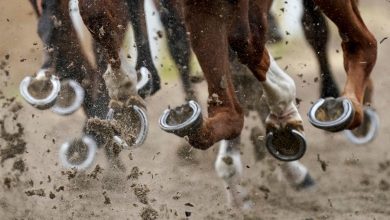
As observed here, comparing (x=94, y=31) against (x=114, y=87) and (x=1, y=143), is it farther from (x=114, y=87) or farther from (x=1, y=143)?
(x=1, y=143)

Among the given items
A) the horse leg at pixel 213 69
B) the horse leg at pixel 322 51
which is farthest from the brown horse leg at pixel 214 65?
the horse leg at pixel 322 51

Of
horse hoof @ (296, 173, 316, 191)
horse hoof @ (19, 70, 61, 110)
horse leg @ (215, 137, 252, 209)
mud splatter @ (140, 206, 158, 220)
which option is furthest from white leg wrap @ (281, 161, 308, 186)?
horse hoof @ (19, 70, 61, 110)

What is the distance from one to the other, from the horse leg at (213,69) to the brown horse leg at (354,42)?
2.22 feet

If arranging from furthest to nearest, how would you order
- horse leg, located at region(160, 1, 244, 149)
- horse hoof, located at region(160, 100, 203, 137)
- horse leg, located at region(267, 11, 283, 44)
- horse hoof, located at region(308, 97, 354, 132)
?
horse leg, located at region(267, 11, 283, 44) → horse hoof, located at region(308, 97, 354, 132) → horse leg, located at region(160, 1, 244, 149) → horse hoof, located at region(160, 100, 203, 137)

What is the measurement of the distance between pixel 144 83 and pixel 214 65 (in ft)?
3.79

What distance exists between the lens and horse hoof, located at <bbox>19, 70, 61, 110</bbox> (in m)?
5.86

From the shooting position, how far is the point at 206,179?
19.1ft

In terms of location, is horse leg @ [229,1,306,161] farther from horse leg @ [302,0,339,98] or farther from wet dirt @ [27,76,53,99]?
wet dirt @ [27,76,53,99]

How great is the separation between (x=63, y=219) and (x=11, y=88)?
1039mm

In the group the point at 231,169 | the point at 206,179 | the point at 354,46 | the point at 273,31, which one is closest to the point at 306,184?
the point at 231,169

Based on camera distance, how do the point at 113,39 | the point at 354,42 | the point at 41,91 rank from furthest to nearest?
the point at 41,91 < the point at 354,42 < the point at 113,39

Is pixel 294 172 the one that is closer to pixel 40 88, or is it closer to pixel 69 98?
pixel 69 98

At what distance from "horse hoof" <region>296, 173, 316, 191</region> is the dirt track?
0.04 metres

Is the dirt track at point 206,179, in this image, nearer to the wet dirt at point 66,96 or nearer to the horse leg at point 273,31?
the horse leg at point 273,31
